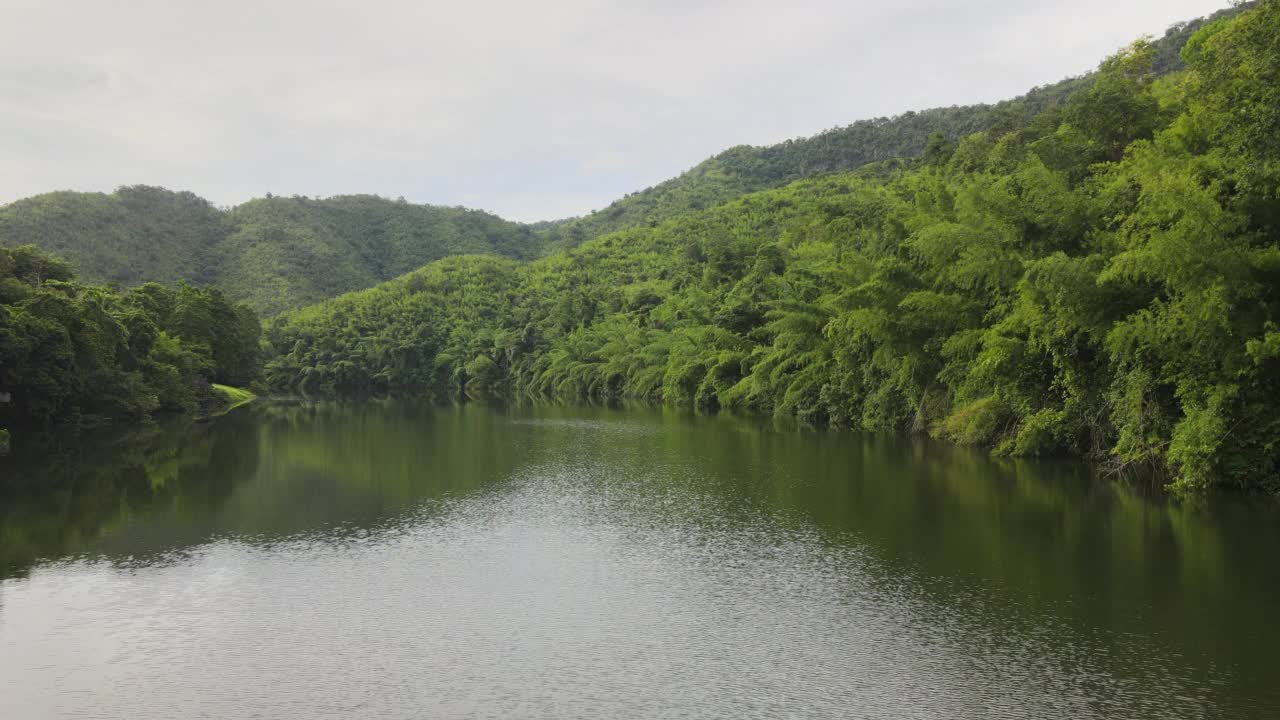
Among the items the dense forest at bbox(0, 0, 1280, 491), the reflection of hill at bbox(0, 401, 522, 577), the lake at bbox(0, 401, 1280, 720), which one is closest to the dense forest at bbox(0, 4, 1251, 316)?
the dense forest at bbox(0, 0, 1280, 491)

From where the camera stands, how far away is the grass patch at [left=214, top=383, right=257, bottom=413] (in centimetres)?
6738

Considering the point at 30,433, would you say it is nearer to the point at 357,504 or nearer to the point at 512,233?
the point at 357,504

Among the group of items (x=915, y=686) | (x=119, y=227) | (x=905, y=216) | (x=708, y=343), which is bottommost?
(x=915, y=686)

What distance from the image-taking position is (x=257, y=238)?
137000 millimetres

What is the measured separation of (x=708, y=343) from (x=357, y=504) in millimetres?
39578

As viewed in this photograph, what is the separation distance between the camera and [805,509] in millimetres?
21922

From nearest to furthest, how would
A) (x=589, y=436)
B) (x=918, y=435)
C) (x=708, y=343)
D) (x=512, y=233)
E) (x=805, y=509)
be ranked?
(x=805, y=509)
(x=918, y=435)
(x=589, y=436)
(x=708, y=343)
(x=512, y=233)

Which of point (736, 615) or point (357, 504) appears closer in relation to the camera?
point (736, 615)

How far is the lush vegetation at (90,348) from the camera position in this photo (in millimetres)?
39000

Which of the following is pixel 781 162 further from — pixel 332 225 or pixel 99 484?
pixel 99 484

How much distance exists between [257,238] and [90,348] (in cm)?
10100

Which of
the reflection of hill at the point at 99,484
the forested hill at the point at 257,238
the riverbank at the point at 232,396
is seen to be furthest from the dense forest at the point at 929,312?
the reflection of hill at the point at 99,484

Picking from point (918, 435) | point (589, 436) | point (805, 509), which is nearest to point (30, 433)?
point (589, 436)

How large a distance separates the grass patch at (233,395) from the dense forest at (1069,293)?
32615mm
